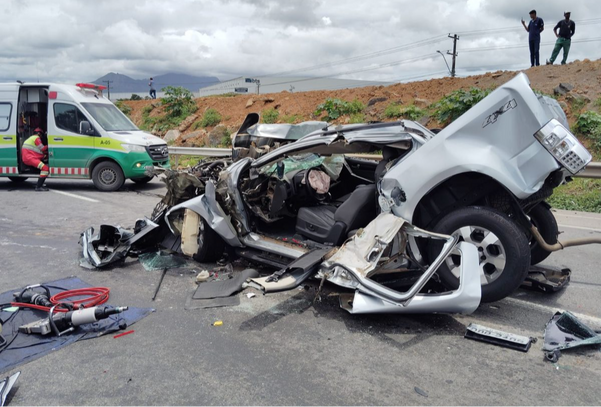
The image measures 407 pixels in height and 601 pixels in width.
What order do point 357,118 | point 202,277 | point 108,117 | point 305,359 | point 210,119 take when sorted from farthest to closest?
point 210,119
point 357,118
point 108,117
point 202,277
point 305,359

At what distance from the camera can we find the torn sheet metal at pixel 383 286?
3.44m

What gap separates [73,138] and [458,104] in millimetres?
10121

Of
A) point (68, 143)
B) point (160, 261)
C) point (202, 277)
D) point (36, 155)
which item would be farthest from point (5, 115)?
point (202, 277)

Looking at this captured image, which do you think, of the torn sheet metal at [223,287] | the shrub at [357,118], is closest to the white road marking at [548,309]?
the torn sheet metal at [223,287]

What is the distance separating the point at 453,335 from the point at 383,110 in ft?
48.8

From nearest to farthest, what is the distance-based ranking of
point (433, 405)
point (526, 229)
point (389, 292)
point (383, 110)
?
point (433, 405)
point (389, 292)
point (526, 229)
point (383, 110)

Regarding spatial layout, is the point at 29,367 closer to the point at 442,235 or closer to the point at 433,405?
the point at 433,405

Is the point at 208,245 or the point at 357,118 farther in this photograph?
the point at 357,118

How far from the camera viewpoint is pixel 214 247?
5273 mm

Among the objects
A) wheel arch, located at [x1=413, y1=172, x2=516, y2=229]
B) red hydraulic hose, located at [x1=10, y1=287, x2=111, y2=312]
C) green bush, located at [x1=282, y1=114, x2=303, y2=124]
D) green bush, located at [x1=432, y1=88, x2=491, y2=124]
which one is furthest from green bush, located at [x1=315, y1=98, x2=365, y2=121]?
red hydraulic hose, located at [x1=10, y1=287, x2=111, y2=312]

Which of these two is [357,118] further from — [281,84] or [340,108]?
[281,84]

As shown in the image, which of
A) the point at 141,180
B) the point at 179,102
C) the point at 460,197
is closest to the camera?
the point at 460,197

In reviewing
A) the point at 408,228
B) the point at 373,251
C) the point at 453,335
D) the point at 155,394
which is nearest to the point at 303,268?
the point at 373,251

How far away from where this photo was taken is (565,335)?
343cm
